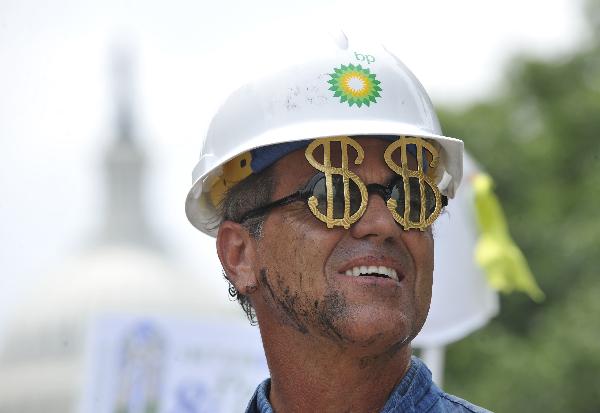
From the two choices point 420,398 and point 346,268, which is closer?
point 346,268

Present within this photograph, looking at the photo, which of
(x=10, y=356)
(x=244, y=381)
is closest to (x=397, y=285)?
(x=244, y=381)

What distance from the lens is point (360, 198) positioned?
413 centimetres

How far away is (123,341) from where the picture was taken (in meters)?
8.30

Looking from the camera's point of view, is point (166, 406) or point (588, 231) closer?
point (166, 406)

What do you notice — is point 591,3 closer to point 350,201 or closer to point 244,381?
point 244,381

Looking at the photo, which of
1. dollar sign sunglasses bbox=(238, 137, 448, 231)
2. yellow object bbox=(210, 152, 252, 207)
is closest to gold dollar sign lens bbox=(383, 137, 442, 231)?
dollar sign sunglasses bbox=(238, 137, 448, 231)

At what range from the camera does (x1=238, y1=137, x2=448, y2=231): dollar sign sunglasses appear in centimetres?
410

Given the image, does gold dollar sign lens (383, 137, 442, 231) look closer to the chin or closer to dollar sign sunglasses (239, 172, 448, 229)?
dollar sign sunglasses (239, 172, 448, 229)

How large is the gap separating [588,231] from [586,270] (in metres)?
0.82

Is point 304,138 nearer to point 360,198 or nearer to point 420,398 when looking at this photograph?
point 360,198

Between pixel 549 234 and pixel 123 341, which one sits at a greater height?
pixel 549 234

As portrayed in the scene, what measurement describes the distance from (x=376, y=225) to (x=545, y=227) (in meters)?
24.0

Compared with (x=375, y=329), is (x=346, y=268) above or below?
above

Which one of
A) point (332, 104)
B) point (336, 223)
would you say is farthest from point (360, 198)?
point (332, 104)
